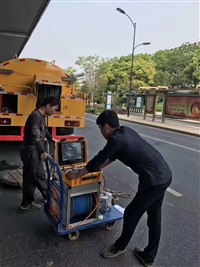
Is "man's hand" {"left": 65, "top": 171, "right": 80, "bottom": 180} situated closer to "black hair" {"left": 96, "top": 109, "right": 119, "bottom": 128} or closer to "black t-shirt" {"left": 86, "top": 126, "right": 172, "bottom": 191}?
"black t-shirt" {"left": 86, "top": 126, "right": 172, "bottom": 191}

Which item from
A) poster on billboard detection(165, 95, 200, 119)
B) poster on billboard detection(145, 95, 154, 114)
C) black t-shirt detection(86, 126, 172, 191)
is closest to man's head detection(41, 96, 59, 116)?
black t-shirt detection(86, 126, 172, 191)

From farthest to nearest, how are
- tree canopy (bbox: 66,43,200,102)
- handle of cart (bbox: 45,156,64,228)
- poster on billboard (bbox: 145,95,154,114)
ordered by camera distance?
tree canopy (bbox: 66,43,200,102)
poster on billboard (bbox: 145,95,154,114)
handle of cart (bbox: 45,156,64,228)

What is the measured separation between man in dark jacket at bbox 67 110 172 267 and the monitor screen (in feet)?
3.08

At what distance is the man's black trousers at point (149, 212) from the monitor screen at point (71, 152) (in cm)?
125

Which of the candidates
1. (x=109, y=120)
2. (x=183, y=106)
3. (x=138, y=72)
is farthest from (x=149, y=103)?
(x=138, y=72)

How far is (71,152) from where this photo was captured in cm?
375

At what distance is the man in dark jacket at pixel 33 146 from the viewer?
3715 millimetres

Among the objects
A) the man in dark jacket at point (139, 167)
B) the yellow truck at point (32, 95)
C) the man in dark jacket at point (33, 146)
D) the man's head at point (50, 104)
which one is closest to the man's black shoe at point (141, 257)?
the man in dark jacket at point (139, 167)

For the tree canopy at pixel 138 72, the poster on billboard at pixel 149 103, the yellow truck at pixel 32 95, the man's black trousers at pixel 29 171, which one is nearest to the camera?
the man's black trousers at pixel 29 171

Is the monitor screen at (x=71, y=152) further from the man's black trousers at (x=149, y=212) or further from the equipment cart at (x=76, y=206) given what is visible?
the man's black trousers at (x=149, y=212)

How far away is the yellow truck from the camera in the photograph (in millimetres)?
7016

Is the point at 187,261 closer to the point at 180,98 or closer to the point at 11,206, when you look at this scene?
the point at 11,206

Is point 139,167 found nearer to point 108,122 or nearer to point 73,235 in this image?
point 108,122

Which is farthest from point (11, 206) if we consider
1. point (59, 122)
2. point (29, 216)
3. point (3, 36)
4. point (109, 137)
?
point (3, 36)
